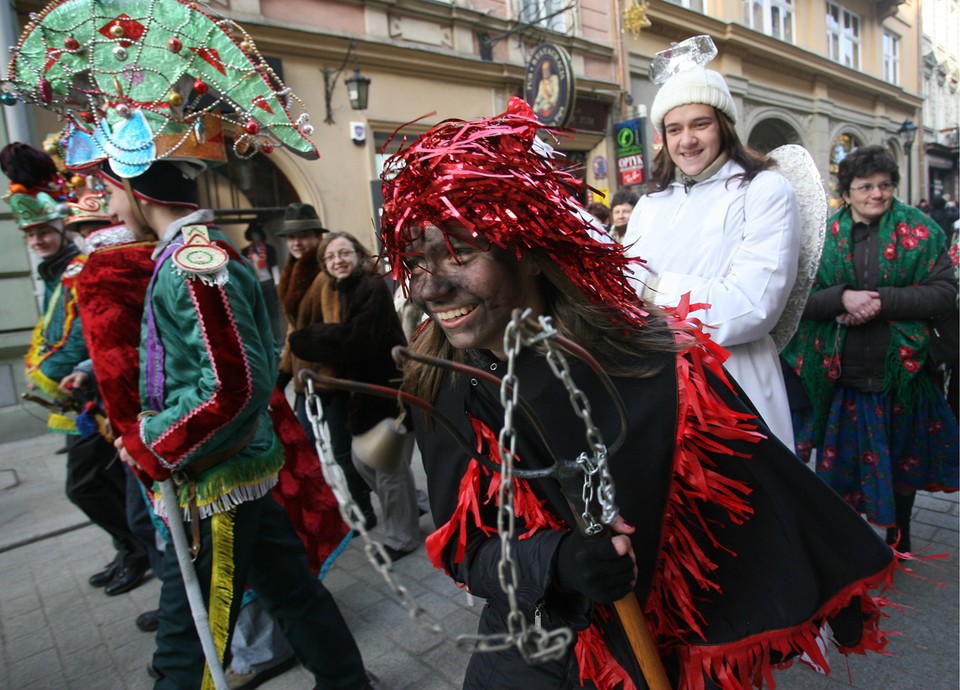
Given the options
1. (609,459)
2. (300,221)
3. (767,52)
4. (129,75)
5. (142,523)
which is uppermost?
(767,52)

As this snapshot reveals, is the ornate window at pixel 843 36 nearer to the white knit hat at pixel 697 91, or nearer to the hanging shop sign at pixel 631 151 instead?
the hanging shop sign at pixel 631 151

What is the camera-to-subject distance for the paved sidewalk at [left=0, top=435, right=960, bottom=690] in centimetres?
249

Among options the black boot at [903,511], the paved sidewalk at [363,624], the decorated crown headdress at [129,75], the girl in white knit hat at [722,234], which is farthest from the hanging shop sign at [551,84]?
the decorated crown headdress at [129,75]

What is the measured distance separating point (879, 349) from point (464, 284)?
2.71 metres

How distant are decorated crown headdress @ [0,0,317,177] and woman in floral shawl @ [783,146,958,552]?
277cm

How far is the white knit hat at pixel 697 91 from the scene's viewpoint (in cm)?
210

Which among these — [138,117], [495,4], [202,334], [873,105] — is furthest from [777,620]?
[873,105]

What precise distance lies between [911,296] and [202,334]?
2.98 metres

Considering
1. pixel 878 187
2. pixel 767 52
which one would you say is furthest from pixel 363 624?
pixel 767 52

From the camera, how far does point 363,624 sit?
122 inches

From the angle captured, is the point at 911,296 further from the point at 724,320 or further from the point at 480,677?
the point at 480,677

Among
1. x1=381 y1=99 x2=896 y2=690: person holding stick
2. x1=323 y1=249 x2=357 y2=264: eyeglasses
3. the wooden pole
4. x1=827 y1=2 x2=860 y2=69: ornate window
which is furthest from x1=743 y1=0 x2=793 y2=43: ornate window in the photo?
the wooden pole

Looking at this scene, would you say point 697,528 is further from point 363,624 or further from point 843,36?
point 843,36

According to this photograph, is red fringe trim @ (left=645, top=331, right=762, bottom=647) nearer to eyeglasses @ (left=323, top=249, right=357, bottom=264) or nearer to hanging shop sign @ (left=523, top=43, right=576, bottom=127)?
eyeglasses @ (left=323, top=249, right=357, bottom=264)
